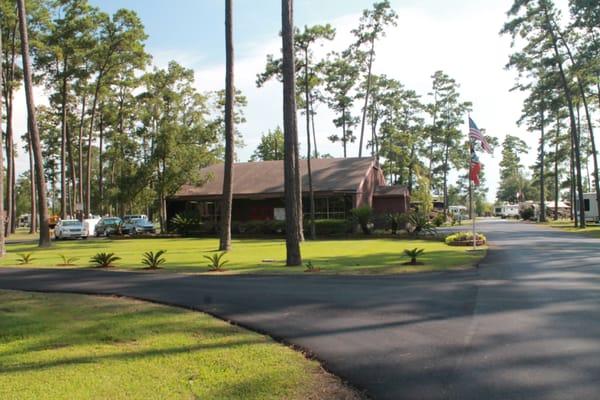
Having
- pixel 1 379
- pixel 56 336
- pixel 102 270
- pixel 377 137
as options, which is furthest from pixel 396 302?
pixel 377 137

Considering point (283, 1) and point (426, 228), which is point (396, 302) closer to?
point (283, 1)

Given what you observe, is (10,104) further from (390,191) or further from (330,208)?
(390,191)

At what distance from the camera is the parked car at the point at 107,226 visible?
43.0m

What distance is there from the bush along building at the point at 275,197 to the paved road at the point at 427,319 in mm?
22858

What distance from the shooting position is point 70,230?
132 feet

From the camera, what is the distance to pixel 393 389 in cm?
525

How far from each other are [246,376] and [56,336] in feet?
10.8

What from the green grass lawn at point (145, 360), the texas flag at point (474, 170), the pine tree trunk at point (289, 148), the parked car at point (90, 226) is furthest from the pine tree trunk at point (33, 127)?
the texas flag at point (474, 170)

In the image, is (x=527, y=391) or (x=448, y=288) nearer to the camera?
(x=527, y=391)

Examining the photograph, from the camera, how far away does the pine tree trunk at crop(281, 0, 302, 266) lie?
1700 centimetres

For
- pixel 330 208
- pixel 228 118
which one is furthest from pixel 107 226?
pixel 228 118

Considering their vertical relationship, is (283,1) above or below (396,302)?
above

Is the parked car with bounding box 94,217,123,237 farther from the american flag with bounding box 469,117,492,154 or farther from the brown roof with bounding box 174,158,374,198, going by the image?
the american flag with bounding box 469,117,492,154

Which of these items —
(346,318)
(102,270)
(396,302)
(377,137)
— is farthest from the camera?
(377,137)
